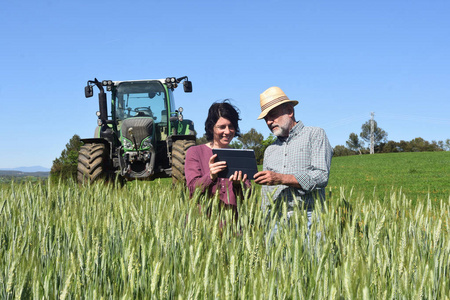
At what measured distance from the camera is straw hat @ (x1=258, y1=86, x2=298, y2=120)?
8.64ft

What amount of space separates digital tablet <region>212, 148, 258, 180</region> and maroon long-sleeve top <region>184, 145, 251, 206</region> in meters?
0.08

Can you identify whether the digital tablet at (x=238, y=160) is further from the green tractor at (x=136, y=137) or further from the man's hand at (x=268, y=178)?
the green tractor at (x=136, y=137)

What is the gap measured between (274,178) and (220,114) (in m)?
0.64

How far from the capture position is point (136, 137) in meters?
7.77

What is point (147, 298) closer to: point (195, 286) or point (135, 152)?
point (195, 286)

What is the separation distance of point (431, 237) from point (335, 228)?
493 millimetres

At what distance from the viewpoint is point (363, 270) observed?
3.81 ft

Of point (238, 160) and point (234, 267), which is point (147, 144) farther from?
point (234, 267)

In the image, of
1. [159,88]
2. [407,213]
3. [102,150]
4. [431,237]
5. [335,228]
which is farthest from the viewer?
[159,88]

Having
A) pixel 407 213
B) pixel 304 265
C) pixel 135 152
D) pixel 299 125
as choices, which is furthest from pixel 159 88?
pixel 304 265

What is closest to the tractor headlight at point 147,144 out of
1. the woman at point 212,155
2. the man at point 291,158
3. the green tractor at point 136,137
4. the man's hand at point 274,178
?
the green tractor at point 136,137

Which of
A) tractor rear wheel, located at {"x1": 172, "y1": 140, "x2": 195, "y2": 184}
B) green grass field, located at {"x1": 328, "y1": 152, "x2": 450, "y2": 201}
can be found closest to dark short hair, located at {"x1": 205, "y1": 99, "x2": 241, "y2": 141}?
green grass field, located at {"x1": 328, "y1": 152, "x2": 450, "y2": 201}

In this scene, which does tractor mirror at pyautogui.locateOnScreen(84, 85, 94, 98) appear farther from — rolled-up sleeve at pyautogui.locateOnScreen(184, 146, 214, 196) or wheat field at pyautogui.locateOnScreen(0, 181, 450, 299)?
wheat field at pyautogui.locateOnScreen(0, 181, 450, 299)

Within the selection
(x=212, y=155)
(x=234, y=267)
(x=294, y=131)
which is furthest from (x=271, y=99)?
Answer: (x=234, y=267)
